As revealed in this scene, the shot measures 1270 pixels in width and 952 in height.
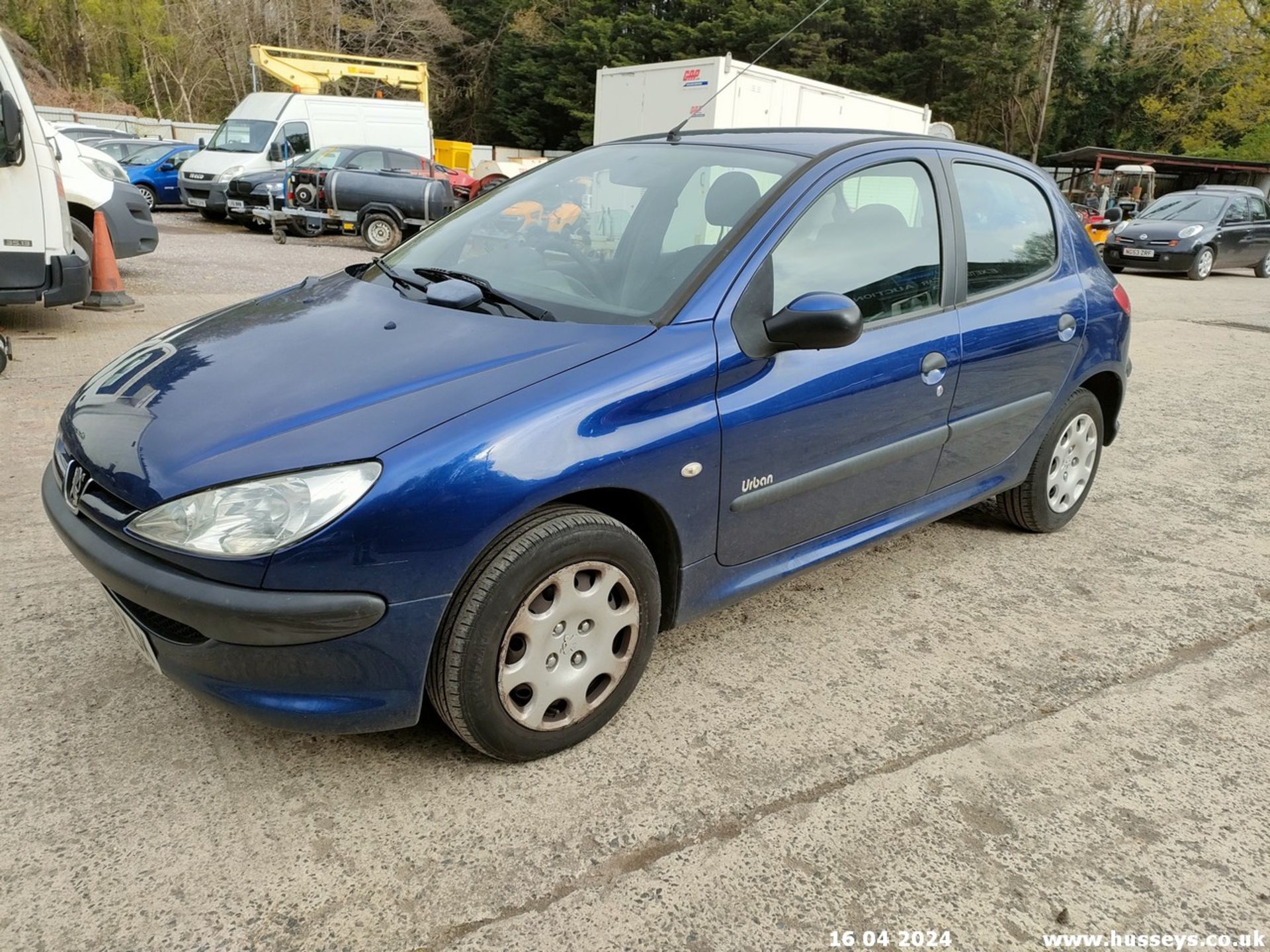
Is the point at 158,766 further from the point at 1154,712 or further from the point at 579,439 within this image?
the point at 1154,712

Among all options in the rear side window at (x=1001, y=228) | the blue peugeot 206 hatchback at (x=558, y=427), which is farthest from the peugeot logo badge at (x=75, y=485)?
the rear side window at (x=1001, y=228)

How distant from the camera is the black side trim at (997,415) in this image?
11.1ft

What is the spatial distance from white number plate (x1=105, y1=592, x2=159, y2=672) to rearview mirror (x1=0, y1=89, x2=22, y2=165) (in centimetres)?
488

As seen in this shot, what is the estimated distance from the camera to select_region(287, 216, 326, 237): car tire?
1437 centimetres

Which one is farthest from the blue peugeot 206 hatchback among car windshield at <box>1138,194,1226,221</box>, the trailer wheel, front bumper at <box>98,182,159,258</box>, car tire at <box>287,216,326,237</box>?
car windshield at <box>1138,194,1226,221</box>

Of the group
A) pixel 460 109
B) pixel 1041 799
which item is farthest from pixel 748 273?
Result: pixel 460 109

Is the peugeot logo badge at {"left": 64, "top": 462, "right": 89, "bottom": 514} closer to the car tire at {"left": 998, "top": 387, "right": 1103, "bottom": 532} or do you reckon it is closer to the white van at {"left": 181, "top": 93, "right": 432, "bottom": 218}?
the car tire at {"left": 998, "top": 387, "right": 1103, "bottom": 532}

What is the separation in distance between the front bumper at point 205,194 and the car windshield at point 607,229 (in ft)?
46.6

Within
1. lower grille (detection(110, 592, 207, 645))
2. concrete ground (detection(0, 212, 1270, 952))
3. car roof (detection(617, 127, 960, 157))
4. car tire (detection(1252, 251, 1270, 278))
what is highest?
car roof (detection(617, 127, 960, 157))

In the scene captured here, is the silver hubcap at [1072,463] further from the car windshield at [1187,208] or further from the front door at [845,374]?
the car windshield at [1187,208]

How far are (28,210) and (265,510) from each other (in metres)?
5.43

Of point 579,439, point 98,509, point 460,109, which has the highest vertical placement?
point 460,109

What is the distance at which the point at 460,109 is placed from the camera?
47344mm

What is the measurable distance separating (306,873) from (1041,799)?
180cm
